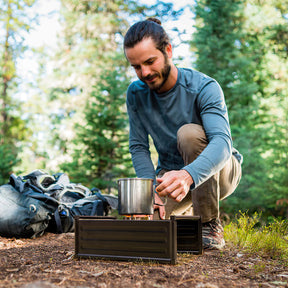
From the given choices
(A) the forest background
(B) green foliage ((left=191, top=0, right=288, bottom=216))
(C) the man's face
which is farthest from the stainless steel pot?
(B) green foliage ((left=191, top=0, right=288, bottom=216))

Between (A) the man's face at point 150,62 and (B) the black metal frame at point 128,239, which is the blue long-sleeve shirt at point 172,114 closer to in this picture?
(A) the man's face at point 150,62

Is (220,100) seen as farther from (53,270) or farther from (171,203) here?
(53,270)

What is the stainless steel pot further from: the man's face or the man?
the man's face

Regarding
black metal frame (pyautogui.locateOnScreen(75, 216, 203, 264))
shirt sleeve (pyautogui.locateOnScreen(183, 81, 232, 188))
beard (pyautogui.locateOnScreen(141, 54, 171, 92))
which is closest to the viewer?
black metal frame (pyautogui.locateOnScreen(75, 216, 203, 264))

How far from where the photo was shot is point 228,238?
9.45 ft

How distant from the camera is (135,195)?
5.51ft

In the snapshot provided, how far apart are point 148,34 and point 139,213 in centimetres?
118

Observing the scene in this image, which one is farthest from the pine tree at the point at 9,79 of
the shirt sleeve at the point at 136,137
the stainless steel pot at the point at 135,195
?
the stainless steel pot at the point at 135,195

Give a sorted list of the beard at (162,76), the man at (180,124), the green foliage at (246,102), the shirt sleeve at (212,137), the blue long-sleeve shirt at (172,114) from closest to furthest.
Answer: the shirt sleeve at (212,137)
the man at (180,124)
the blue long-sleeve shirt at (172,114)
the beard at (162,76)
the green foliage at (246,102)

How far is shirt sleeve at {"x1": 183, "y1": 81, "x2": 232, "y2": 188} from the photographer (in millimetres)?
1793

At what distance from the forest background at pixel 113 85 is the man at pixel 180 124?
406 centimetres

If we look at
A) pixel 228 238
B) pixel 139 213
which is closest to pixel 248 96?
pixel 228 238

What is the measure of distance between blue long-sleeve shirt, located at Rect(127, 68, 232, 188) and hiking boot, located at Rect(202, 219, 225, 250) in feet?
1.76

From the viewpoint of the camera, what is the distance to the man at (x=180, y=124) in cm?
206
